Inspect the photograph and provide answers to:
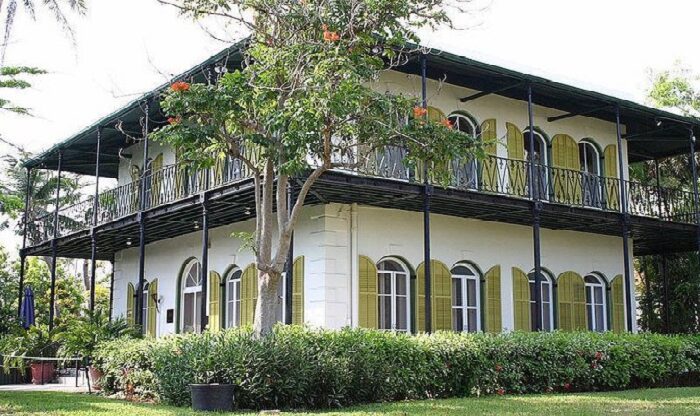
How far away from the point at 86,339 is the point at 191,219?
3580mm

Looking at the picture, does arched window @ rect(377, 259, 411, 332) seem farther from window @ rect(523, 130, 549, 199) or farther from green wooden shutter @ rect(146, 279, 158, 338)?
green wooden shutter @ rect(146, 279, 158, 338)

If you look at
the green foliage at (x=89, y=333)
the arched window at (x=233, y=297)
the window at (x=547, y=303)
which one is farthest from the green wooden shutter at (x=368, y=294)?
the window at (x=547, y=303)

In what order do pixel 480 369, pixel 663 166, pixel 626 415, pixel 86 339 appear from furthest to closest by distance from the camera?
pixel 663 166
pixel 86 339
pixel 480 369
pixel 626 415

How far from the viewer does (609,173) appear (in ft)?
61.5

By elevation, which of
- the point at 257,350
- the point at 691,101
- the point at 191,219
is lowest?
the point at 257,350

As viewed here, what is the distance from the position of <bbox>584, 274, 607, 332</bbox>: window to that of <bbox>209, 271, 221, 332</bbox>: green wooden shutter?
7.90 meters

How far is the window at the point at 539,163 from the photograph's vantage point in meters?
15.4

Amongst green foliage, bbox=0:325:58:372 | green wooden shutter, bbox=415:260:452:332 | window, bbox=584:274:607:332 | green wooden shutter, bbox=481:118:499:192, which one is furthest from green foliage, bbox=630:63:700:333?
green foliage, bbox=0:325:58:372

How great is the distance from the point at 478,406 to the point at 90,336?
6732mm

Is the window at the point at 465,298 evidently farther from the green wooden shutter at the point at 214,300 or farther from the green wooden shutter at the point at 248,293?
the green wooden shutter at the point at 214,300

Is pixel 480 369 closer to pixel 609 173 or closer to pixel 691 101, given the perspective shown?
pixel 609 173

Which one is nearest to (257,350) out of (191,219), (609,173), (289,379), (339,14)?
(289,379)

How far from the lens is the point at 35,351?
1645 centimetres

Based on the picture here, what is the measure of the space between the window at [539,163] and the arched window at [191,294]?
7278 mm
